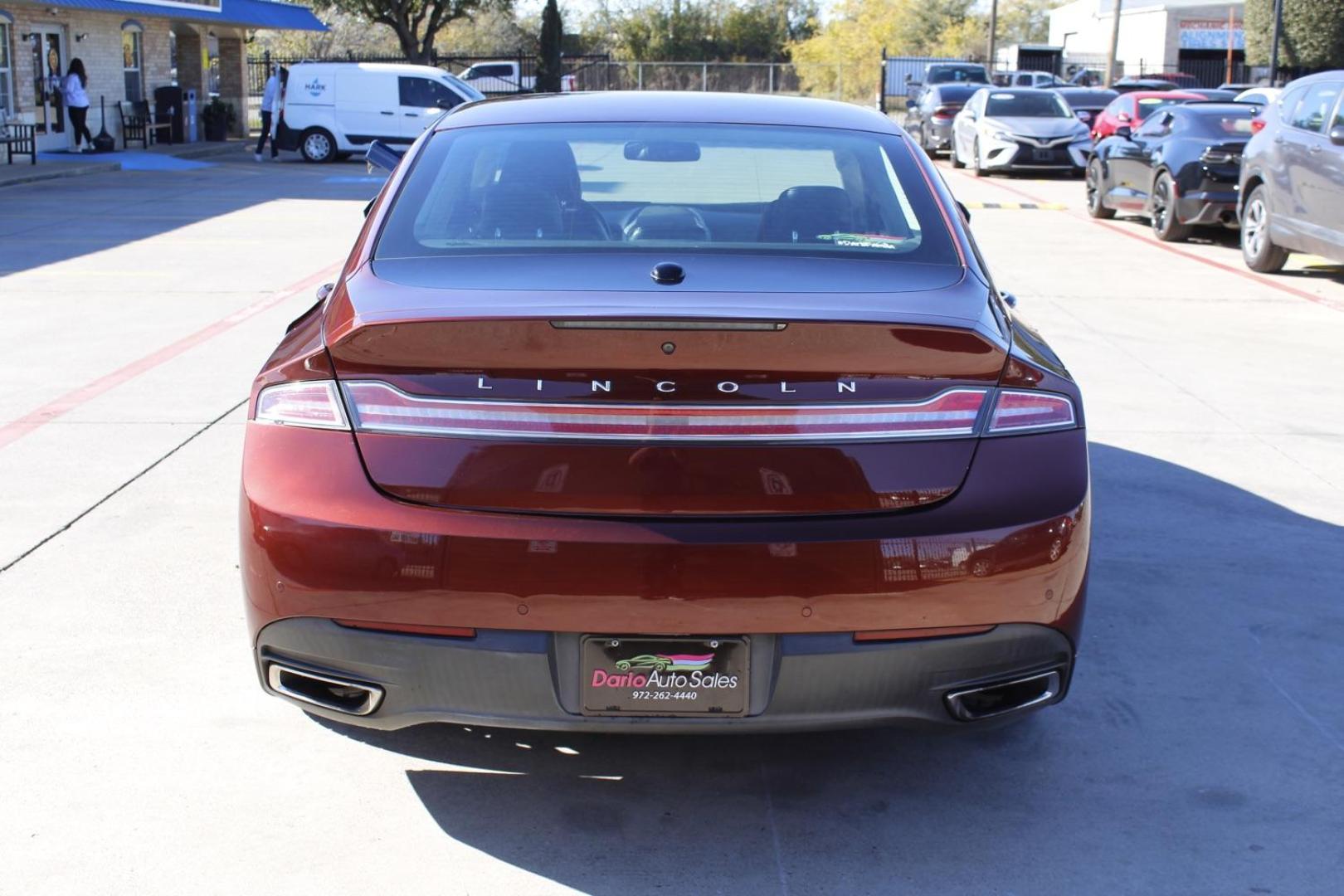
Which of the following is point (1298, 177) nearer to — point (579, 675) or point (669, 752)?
point (669, 752)

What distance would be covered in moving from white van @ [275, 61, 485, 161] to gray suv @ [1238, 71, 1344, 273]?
746 inches

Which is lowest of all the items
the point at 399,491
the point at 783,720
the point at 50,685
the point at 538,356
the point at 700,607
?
the point at 50,685

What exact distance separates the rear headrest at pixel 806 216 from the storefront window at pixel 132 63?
102 feet

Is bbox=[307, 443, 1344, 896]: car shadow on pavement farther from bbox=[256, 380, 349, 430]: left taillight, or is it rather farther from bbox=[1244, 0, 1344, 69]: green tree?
bbox=[1244, 0, 1344, 69]: green tree

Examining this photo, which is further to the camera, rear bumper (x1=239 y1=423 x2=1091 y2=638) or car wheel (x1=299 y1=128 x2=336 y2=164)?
car wheel (x1=299 y1=128 x2=336 y2=164)

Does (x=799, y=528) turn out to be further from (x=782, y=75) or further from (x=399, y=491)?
(x=782, y=75)

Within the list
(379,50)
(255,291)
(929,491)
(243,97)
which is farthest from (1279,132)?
(379,50)

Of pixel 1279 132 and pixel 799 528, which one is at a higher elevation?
pixel 1279 132

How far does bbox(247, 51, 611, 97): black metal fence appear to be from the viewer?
46469 mm

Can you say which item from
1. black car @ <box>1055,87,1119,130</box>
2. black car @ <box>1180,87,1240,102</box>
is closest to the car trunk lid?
black car @ <box>1180,87,1240,102</box>

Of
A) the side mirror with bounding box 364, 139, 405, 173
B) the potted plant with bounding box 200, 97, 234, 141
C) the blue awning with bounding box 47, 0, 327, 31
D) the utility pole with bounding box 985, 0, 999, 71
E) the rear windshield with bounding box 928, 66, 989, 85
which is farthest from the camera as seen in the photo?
the utility pole with bounding box 985, 0, 999, 71

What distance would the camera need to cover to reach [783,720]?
324cm

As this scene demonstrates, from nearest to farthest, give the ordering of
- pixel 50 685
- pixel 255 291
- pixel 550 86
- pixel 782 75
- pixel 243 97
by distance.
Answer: pixel 50 685
pixel 255 291
pixel 243 97
pixel 550 86
pixel 782 75

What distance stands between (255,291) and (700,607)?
9756mm
